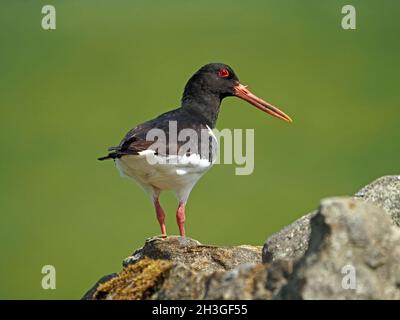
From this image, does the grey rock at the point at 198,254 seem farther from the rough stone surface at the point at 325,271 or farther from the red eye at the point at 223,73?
the red eye at the point at 223,73

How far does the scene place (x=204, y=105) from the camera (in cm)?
1273

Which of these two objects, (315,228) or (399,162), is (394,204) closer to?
(315,228)

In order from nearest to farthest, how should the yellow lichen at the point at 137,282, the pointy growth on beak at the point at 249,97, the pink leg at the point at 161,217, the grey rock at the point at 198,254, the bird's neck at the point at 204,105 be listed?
the yellow lichen at the point at 137,282, the grey rock at the point at 198,254, the pink leg at the point at 161,217, the bird's neck at the point at 204,105, the pointy growth on beak at the point at 249,97

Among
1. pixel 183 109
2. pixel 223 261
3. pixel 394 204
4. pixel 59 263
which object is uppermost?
pixel 183 109

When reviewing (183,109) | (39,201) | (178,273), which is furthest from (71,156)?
(178,273)

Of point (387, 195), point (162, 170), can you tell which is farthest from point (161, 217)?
point (387, 195)

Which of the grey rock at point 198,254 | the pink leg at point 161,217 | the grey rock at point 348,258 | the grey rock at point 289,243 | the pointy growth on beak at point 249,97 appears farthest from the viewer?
the pointy growth on beak at point 249,97

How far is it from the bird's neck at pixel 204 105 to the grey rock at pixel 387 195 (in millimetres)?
4674

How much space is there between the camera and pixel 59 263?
914 inches

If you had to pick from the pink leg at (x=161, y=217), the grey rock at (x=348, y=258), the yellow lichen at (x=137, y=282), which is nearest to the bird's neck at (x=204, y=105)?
the pink leg at (x=161, y=217)

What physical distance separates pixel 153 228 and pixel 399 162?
8127 millimetres

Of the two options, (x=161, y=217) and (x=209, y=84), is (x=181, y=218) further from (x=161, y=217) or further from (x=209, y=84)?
(x=209, y=84)

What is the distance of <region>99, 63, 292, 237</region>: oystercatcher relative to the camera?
10.5 m

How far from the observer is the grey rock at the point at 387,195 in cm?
795
